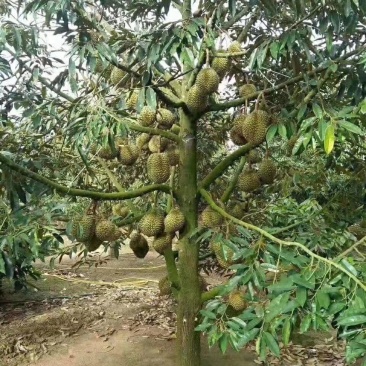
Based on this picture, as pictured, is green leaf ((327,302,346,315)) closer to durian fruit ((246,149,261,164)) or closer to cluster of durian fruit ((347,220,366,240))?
cluster of durian fruit ((347,220,366,240))

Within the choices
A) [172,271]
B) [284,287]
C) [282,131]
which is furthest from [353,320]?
[172,271]

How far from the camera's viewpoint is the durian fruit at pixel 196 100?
2006 mm

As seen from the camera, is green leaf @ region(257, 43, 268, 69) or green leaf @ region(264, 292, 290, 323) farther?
green leaf @ region(257, 43, 268, 69)

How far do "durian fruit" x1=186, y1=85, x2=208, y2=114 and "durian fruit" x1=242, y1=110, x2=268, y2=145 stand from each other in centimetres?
22

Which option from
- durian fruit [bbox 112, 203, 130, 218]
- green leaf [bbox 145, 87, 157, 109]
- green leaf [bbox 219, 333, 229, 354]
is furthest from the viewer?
durian fruit [bbox 112, 203, 130, 218]

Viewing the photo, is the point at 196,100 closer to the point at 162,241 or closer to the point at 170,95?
the point at 170,95

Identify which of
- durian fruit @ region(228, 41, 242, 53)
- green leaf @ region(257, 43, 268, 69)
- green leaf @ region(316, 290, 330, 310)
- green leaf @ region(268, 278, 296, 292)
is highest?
durian fruit @ region(228, 41, 242, 53)

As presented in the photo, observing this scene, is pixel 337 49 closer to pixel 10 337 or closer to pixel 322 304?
pixel 322 304

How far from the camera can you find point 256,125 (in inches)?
74.2

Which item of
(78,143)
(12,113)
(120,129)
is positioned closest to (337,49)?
(120,129)

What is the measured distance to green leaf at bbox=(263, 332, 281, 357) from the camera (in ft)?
3.58

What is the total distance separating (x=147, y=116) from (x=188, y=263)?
27.9 inches

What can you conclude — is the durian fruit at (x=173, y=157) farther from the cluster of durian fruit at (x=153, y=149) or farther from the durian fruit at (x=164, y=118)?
the durian fruit at (x=164, y=118)

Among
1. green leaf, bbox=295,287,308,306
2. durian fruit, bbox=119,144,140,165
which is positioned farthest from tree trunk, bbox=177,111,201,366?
green leaf, bbox=295,287,308,306
